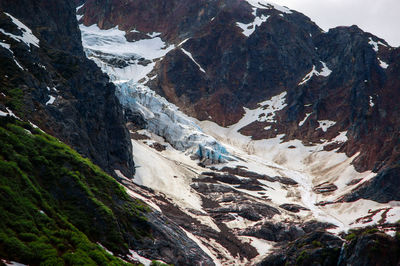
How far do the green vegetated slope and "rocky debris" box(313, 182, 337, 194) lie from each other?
82503mm

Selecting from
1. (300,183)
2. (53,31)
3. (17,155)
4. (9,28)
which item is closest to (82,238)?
(17,155)

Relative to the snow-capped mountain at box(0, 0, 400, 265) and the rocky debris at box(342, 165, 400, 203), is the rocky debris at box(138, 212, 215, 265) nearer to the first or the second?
the snow-capped mountain at box(0, 0, 400, 265)

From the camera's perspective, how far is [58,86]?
7650cm

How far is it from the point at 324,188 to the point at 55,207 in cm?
10314

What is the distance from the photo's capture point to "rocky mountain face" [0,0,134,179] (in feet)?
200

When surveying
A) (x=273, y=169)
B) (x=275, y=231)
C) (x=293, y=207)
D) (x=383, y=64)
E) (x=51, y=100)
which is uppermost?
(x=383, y=64)

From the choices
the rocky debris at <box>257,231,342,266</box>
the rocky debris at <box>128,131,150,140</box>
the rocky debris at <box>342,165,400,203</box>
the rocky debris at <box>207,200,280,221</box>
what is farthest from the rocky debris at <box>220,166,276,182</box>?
the rocky debris at <box>257,231,342,266</box>

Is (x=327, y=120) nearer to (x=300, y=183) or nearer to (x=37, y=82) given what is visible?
(x=300, y=183)

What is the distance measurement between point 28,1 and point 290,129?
4928 inches

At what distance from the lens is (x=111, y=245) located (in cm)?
3766

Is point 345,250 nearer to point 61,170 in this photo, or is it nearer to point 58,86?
point 61,170

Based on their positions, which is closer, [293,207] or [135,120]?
[293,207]

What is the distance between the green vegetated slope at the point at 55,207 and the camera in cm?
2692

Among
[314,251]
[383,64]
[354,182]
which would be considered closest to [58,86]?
[314,251]
